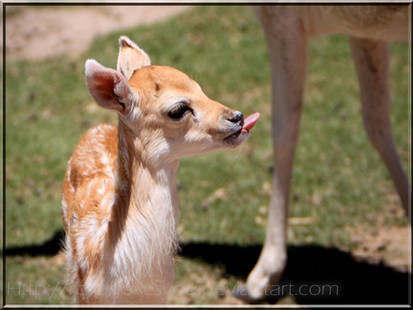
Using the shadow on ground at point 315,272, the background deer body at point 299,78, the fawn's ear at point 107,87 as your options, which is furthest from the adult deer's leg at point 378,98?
the fawn's ear at point 107,87

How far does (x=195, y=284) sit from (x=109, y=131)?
130 centimetres

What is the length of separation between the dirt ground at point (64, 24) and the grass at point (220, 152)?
10.7 inches

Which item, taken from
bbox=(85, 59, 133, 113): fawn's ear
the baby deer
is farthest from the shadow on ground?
bbox=(85, 59, 133, 113): fawn's ear

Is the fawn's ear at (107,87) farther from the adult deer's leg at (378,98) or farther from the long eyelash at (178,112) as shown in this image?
the adult deer's leg at (378,98)

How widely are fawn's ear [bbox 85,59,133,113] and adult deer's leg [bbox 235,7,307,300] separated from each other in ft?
5.61

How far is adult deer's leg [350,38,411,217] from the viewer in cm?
472

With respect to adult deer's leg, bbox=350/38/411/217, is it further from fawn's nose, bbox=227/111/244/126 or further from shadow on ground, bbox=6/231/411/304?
fawn's nose, bbox=227/111/244/126

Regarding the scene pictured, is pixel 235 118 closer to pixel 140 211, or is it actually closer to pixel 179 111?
pixel 179 111

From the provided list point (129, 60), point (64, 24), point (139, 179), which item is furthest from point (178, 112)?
point (64, 24)

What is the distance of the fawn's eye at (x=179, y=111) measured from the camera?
2.88m

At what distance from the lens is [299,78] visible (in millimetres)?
4438

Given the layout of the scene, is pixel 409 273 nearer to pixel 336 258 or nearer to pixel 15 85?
pixel 336 258

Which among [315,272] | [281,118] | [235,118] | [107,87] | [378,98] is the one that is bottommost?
[315,272]

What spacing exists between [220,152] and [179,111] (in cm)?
349
